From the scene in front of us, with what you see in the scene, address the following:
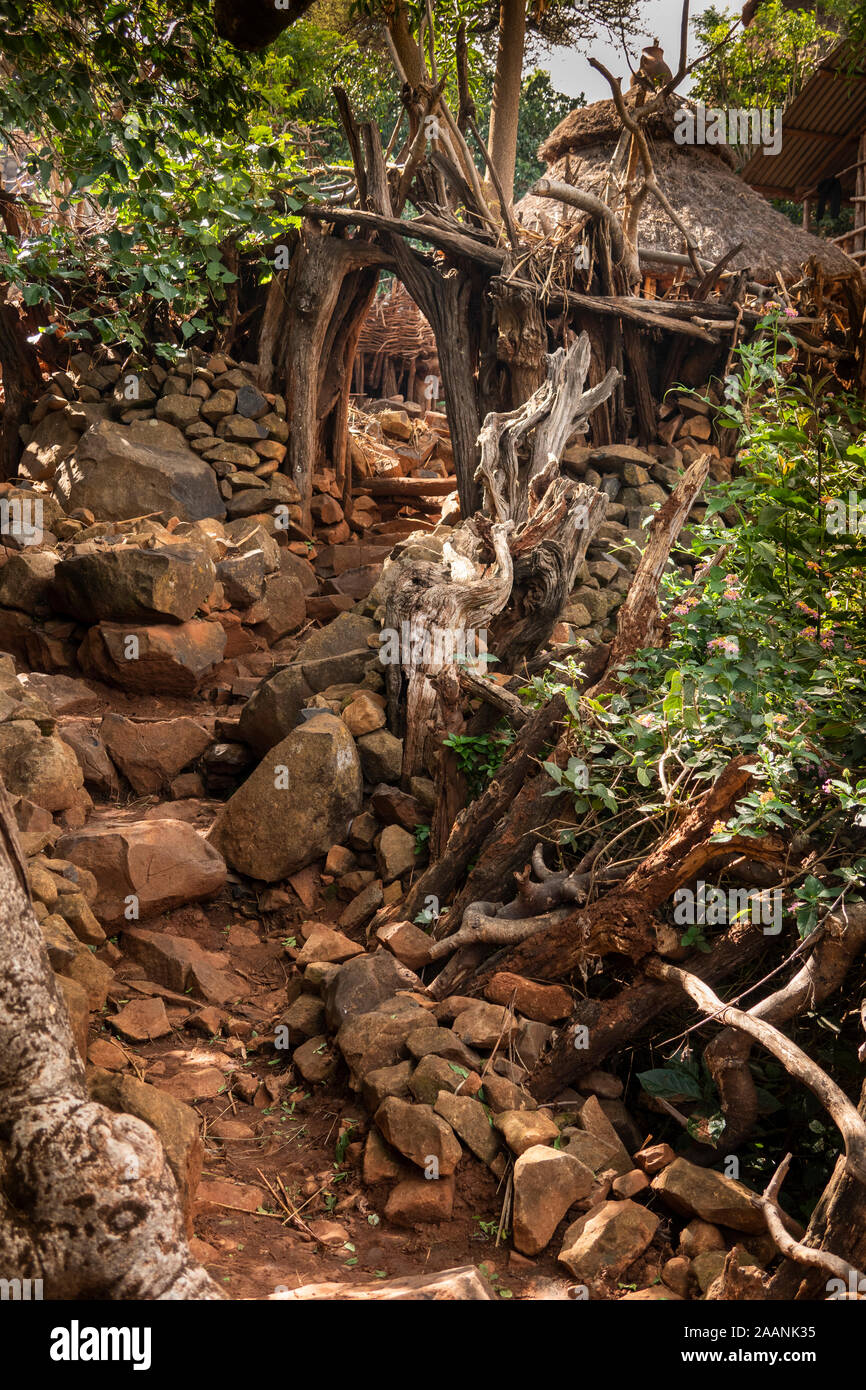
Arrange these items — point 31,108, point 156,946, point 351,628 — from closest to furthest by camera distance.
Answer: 1. point 31,108
2. point 156,946
3. point 351,628

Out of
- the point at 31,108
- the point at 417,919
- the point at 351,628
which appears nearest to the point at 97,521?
the point at 351,628

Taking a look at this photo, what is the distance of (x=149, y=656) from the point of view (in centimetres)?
708

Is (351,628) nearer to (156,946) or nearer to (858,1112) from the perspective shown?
(156,946)

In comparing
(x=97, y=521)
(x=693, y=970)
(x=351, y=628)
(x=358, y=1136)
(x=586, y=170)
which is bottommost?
(x=358, y=1136)

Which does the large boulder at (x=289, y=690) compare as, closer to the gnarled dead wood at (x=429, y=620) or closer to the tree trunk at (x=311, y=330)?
the gnarled dead wood at (x=429, y=620)

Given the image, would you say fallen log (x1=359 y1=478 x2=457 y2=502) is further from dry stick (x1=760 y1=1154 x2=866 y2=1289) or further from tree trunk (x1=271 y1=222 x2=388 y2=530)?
dry stick (x1=760 y1=1154 x2=866 y2=1289)

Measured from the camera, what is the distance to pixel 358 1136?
3.78m

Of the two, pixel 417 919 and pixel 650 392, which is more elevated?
pixel 650 392

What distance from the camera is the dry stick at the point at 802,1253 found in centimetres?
243

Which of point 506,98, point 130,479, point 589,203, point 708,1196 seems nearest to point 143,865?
point 708,1196

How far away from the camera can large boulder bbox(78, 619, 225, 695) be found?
707 cm

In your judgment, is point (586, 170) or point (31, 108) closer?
point (31, 108)

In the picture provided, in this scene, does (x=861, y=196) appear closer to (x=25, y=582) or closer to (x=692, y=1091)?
(x=25, y=582)

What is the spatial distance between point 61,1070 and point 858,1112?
2032 mm
